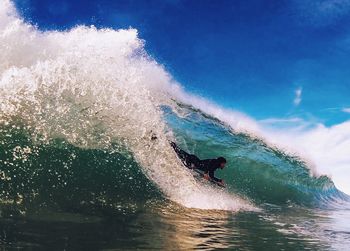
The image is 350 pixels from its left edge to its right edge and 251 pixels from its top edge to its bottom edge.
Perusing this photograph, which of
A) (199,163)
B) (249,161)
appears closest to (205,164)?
(199,163)

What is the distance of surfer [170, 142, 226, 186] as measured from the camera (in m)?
11.9

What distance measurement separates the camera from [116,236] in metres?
5.99

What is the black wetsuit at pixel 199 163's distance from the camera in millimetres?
11969

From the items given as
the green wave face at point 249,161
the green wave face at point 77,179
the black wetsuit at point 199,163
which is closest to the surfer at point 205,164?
the black wetsuit at point 199,163

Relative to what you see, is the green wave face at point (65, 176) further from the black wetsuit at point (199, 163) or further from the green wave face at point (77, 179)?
the black wetsuit at point (199, 163)

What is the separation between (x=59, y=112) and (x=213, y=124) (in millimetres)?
11227

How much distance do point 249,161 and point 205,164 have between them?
7.83m

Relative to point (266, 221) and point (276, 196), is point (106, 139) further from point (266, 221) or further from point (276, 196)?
point (276, 196)

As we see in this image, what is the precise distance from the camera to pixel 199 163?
12.3 m

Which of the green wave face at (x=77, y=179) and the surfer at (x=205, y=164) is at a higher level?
the surfer at (x=205, y=164)

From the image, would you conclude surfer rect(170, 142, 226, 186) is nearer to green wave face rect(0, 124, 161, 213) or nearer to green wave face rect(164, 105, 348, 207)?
green wave face rect(0, 124, 161, 213)

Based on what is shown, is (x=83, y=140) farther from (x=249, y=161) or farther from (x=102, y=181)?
(x=249, y=161)

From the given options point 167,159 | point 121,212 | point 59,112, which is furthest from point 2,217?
point 167,159

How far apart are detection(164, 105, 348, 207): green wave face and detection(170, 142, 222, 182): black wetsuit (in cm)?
437
